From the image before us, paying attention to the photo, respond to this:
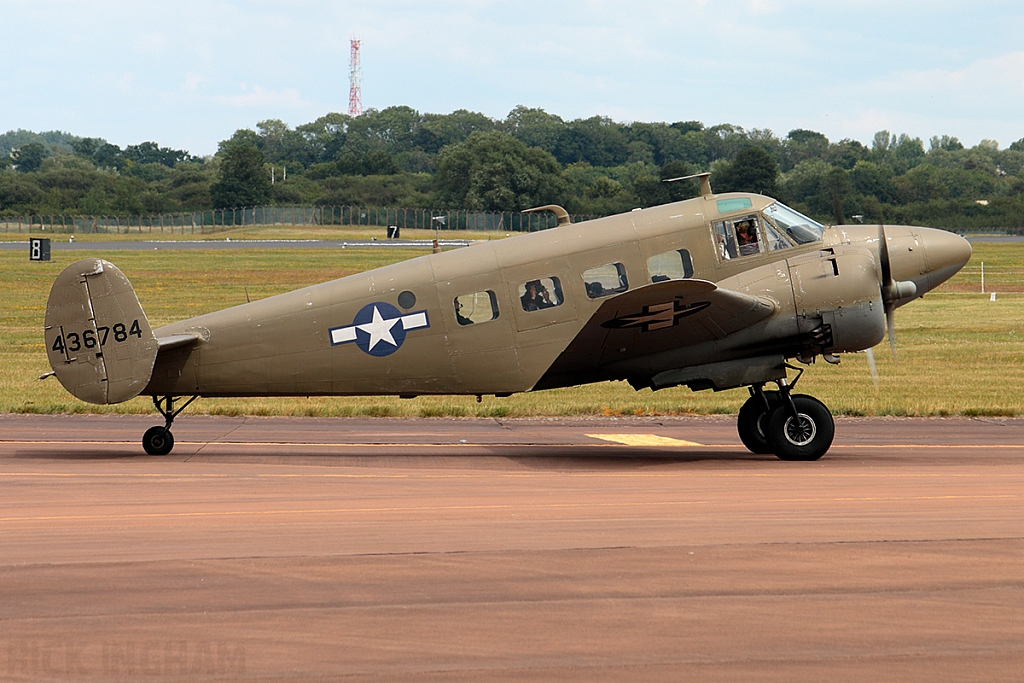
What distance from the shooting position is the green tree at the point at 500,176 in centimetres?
10538

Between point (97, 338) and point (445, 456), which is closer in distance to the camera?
point (97, 338)

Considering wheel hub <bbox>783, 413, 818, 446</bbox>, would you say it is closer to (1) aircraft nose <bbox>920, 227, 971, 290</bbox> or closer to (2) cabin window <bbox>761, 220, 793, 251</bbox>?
(2) cabin window <bbox>761, 220, 793, 251</bbox>

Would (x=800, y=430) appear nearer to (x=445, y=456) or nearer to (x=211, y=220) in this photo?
(x=445, y=456)

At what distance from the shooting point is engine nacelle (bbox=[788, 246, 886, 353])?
1546cm

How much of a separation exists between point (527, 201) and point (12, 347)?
74143 mm

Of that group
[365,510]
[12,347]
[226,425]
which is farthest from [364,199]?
[365,510]

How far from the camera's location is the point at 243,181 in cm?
14475

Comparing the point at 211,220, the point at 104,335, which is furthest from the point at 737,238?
the point at 211,220

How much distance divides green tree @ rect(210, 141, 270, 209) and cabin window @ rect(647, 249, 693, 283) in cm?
13383

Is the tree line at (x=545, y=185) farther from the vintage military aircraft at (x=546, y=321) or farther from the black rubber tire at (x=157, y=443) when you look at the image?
the black rubber tire at (x=157, y=443)

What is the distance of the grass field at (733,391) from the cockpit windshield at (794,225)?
758 centimetres

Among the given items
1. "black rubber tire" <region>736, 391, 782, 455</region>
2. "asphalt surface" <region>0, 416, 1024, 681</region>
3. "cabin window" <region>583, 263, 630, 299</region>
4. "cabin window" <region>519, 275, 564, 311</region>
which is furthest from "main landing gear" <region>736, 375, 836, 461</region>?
"cabin window" <region>519, 275, 564, 311</region>

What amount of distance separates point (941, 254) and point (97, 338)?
12.6 metres

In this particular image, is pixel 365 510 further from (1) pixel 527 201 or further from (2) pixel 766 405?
(1) pixel 527 201
